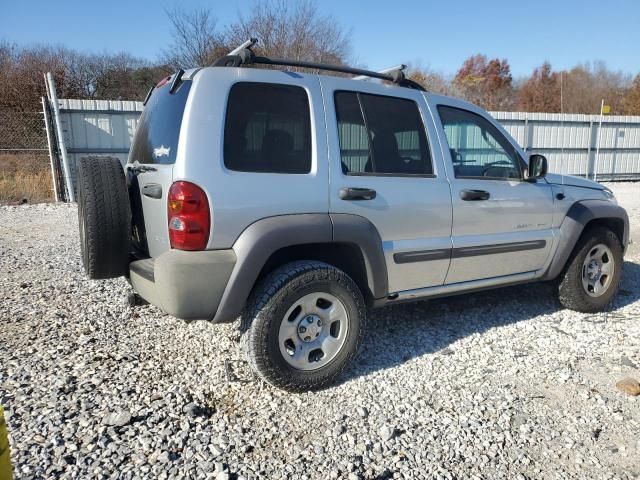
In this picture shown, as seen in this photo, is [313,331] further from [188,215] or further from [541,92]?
[541,92]

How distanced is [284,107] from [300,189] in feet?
1.73

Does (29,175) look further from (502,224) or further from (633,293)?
(633,293)

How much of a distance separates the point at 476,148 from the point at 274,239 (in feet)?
6.50

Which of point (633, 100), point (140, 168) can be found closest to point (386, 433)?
point (140, 168)

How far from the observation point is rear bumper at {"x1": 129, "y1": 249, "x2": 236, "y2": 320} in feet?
8.38

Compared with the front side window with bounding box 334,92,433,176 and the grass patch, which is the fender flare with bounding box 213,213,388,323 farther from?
the grass patch

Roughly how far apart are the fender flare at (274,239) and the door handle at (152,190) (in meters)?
0.54

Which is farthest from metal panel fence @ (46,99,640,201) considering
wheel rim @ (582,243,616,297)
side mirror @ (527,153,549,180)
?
side mirror @ (527,153,549,180)

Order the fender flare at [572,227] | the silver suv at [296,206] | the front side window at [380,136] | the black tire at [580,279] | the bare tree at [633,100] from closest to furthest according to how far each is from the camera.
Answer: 1. the silver suv at [296,206]
2. the front side window at [380,136]
3. the fender flare at [572,227]
4. the black tire at [580,279]
5. the bare tree at [633,100]

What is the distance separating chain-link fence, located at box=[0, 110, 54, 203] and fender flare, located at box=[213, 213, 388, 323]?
10378mm

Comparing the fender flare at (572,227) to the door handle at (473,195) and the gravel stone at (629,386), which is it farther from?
the gravel stone at (629,386)

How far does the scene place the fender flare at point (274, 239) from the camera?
8.64 feet

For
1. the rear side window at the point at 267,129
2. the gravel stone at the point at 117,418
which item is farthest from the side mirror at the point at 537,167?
the gravel stone at the point at 117,418

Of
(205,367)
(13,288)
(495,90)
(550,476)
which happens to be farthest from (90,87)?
(495,90)
